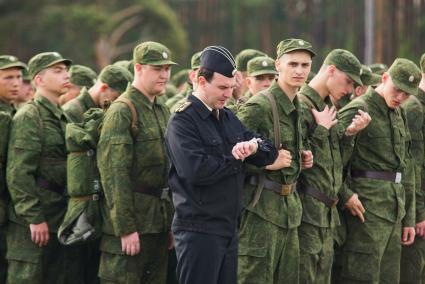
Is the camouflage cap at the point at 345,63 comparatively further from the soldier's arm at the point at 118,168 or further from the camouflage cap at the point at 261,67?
the soldier's arm at the point at 118,168

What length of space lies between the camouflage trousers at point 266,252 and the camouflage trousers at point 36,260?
186 centimetres

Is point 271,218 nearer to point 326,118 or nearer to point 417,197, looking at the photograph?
point 326,118

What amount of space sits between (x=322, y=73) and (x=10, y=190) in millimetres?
2981

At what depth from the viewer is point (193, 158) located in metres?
6.59

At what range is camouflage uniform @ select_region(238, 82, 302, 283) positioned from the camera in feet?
25.3

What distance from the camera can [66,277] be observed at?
884 centimetres

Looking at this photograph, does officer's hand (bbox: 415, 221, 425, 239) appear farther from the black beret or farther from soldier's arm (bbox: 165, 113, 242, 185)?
the black beret

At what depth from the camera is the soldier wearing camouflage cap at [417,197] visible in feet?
31.1

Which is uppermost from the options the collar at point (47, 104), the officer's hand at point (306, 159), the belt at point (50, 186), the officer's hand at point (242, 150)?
the collar at point (47, 104)

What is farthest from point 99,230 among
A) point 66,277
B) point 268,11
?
point 268,11

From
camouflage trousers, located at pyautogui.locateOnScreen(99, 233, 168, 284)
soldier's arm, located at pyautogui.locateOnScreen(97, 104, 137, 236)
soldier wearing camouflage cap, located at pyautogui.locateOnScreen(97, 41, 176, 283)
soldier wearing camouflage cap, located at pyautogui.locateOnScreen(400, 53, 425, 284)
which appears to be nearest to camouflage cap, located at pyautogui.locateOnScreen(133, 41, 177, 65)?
soldier wearing camouflage cap, located at pyautogui.locateOnScreen(97, 41, 176, 283)

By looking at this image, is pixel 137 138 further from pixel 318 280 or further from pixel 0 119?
pixel 318 280

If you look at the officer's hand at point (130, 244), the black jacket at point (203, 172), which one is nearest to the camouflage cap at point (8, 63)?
the officer's hand at point (130, 244)

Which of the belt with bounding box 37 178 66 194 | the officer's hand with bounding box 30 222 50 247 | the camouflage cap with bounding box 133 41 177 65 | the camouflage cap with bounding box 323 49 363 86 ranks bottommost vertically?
the officer's hand with bounding box 30 222 50 247
